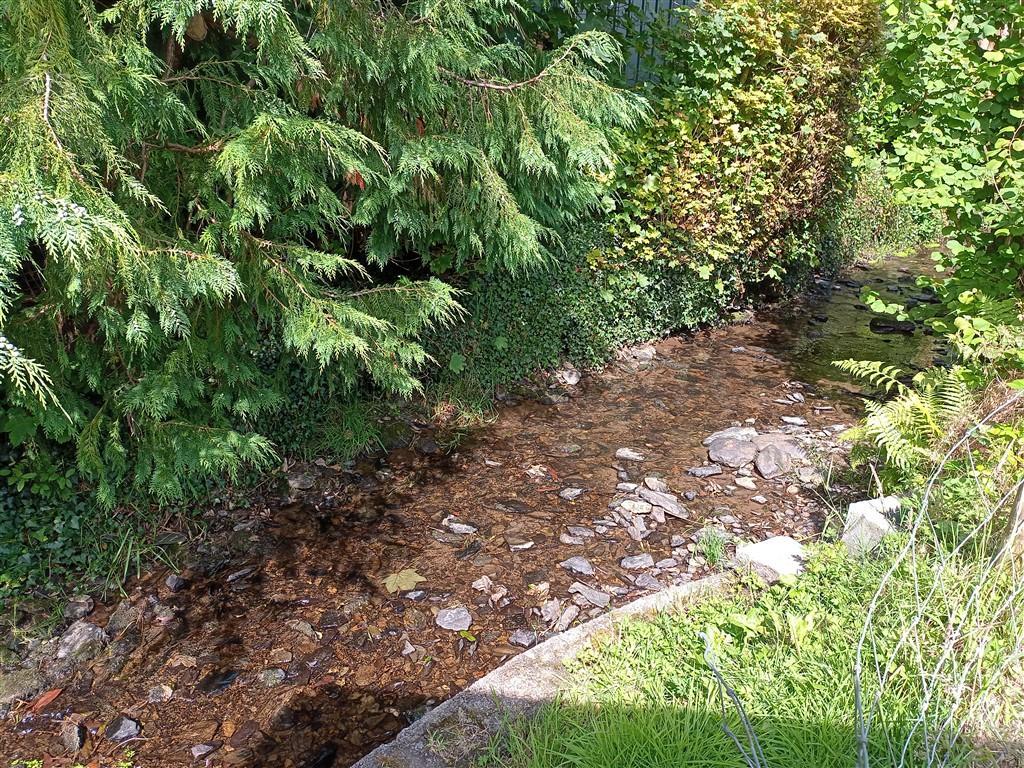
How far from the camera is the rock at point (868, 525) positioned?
323cm

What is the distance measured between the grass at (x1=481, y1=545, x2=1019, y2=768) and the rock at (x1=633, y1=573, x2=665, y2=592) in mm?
587

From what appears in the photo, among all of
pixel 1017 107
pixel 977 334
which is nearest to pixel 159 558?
pixel 977 334

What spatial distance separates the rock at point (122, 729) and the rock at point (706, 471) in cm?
336

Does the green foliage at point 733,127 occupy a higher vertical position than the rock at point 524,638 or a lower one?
higher

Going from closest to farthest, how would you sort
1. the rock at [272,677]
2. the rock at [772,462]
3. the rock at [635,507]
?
1. the rock at [272,677]
2. the rock at [635,507]
3. the rock at [772,462]

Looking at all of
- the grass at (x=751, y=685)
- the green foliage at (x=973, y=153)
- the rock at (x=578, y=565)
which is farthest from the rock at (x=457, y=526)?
the green foliage at (x=973, y=153)

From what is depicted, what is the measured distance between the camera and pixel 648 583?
369cm

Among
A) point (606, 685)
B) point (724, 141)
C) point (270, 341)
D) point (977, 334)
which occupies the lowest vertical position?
point (606, 685)

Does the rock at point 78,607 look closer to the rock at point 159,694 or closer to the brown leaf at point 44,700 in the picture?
the brown leaf at point 44,700

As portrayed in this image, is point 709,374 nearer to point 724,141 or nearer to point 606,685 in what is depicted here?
point 724,141

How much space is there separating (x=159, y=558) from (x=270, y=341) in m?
1.31

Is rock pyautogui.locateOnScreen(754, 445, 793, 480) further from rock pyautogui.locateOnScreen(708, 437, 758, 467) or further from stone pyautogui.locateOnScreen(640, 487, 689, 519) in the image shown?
stone pyautogui.locateOnScreen(640, 487, 689, 519)

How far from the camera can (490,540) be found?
4023mm

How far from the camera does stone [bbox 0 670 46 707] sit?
300 centimetres
